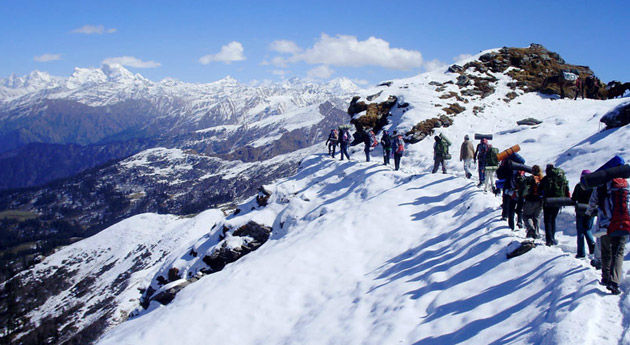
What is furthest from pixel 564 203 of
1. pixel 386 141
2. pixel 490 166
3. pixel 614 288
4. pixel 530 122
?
pixel 530 122

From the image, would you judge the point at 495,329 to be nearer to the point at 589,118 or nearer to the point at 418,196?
the point at 418,196

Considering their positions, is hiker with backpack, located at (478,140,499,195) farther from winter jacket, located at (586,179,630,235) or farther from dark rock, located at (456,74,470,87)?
dark rock, located at (456,74,470,87)

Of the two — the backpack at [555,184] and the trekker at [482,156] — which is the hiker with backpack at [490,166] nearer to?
the trekker at [482,156]

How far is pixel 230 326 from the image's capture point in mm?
17625

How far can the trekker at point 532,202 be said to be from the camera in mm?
13492

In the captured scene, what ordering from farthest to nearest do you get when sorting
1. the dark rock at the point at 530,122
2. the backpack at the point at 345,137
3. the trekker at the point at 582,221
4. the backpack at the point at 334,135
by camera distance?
the backpack at the point at 334,135 < the backpack at the point at 345,137 < the dark rock at the point at 530,122 < the trekker at the point at 582,221

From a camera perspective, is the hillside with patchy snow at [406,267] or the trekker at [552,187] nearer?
the hillside with patchy snow at [406,267]

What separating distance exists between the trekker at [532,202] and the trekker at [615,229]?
4.77 m

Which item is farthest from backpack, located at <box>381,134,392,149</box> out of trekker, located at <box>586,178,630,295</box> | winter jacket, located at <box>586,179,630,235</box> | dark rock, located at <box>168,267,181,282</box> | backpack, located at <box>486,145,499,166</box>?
dark rock, located at <box>168,267,181,282</box>

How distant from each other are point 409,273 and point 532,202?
589 cm

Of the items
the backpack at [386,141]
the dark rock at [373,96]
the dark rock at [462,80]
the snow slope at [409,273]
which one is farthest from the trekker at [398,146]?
the dark rock at [462,80]

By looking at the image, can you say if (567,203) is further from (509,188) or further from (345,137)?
(345,137)

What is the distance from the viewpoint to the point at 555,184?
41.0 feet

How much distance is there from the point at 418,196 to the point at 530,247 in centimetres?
1185
